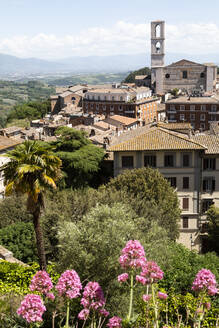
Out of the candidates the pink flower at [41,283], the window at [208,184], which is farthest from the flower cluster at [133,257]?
the window at [208,184]

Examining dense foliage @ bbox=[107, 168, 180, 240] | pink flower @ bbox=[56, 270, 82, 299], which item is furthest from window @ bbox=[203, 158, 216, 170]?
pink flower @ bbox=[56, 270, 82, 299]

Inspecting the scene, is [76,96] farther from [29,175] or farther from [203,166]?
[29,175]

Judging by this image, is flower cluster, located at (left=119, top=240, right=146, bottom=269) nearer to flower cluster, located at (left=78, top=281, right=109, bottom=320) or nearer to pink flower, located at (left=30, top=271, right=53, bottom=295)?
flower cluster, located at (left=78, top=281, right=109, bottom=320)

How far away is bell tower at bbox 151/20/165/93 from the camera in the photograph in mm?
132125

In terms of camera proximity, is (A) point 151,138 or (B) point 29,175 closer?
(B) point 29,175

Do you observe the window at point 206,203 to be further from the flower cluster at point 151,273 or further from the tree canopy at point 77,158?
the flower cluster at point 151,273

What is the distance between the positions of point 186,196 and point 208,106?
56956 millimetres

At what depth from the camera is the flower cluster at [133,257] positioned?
8.01m

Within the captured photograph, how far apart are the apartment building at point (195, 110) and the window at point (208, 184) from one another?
178 ft

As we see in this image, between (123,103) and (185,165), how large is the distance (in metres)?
74.5

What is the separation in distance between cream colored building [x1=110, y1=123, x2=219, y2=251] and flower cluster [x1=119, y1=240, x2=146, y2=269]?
26503 mm

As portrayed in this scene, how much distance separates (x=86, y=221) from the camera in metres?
17.7

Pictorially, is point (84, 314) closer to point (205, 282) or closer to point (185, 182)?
point (205, 282)

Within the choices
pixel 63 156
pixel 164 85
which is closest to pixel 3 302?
pixel 63 156
